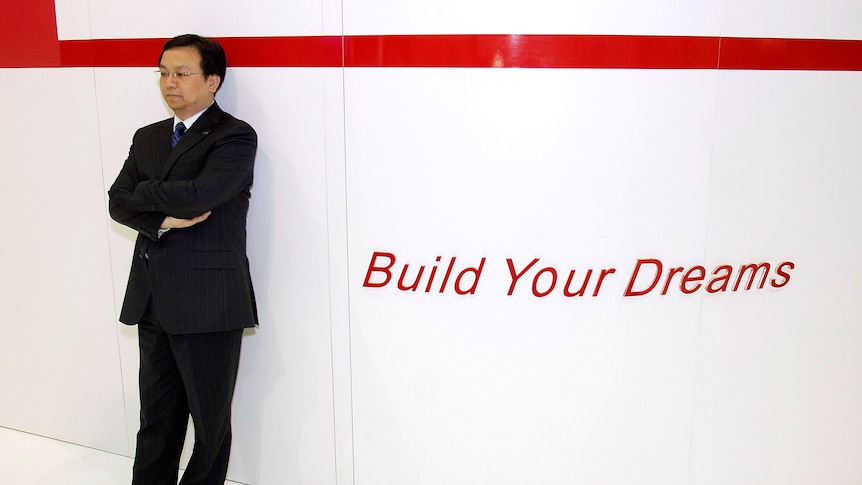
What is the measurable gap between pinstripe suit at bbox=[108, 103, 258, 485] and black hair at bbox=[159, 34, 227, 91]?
0.14m

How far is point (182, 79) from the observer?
255cm

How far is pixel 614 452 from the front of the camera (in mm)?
2689

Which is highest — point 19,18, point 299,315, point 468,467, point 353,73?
point 19,18

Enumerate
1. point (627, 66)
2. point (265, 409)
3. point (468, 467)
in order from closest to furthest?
point (627, 66)
point (468, 467)
point (265, 409)

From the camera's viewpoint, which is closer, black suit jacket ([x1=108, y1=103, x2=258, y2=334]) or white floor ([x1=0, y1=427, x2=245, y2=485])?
black suit jacket ([x1=108, y1=103, x2=258, y2=334])

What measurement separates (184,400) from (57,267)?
104 centimetres

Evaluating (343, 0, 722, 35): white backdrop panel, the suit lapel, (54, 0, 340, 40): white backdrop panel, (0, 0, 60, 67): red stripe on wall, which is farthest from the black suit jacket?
(0, 0, 60, 67): red stripe on wall

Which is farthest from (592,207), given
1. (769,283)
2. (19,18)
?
(19,18)

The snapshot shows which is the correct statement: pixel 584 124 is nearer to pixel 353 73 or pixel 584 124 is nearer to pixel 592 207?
pixel 592 207

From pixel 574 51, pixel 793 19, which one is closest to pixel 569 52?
pixel 574 51

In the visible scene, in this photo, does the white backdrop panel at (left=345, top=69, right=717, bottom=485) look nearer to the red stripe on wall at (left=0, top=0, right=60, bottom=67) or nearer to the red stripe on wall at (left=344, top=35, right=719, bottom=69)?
the red stripe on wall at (left=344, top=35, right=719, bottom=69)

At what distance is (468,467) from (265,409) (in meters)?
0.89

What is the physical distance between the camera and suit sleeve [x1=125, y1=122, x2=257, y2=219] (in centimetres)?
240

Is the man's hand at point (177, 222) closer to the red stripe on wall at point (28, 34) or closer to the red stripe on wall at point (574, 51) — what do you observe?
the red stripe on wall at point (574, 51)
